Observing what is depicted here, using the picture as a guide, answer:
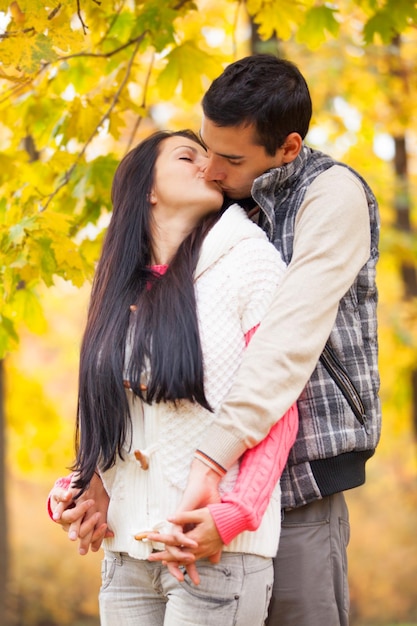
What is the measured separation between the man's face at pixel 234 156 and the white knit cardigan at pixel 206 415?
22 cm

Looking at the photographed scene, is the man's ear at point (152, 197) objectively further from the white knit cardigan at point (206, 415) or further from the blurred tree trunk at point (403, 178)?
the blurred tree trunk at point (403, 178)

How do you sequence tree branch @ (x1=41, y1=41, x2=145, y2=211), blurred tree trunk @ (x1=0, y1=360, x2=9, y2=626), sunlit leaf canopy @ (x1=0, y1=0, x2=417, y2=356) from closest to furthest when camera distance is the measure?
1. sunlit leaf canopy @ (x1=0, y1=0, x2=417, y2=356)
2. tree branch @ (x1=41, y1=41, x2=145, y2=211)
3. blurred tree trunk @ (x1=0, y1=360, x2=9, y2=626)

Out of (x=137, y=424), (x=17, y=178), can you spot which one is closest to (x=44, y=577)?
(x=17, y=178)

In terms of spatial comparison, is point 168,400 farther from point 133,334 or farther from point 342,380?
point 342,380

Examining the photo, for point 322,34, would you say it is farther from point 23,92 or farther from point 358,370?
point 358,370

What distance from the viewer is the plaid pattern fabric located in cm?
211

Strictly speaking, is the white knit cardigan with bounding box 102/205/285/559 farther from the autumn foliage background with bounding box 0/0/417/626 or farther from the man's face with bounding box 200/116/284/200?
the autumn foliage background with bounding box 0/0/417/626

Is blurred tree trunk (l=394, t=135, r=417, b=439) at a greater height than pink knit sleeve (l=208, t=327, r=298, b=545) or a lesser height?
greater

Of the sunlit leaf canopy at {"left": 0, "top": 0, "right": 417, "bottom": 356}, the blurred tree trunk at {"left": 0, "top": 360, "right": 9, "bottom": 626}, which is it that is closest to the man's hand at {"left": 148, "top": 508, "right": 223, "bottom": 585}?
the sunlit leaf canopy at {"left": 0, "top": 0, "right": 417, "bottom": 356}

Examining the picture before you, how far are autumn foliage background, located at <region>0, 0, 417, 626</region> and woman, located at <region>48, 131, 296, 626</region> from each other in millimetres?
560

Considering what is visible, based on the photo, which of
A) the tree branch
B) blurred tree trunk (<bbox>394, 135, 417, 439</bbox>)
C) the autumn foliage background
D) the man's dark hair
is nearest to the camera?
the man's dark hair

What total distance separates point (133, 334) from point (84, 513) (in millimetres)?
504

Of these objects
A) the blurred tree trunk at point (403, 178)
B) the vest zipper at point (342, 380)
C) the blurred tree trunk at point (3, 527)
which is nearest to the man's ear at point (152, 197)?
the vest zipper at point (342, 380)

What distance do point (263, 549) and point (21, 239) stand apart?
4.01ft
